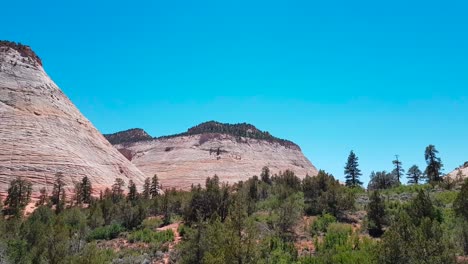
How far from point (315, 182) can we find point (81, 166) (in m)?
38.1

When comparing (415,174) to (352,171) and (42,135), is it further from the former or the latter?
(42,135)

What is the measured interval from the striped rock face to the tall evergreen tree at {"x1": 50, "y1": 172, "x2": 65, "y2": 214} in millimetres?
33810

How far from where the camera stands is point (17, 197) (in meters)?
45.3

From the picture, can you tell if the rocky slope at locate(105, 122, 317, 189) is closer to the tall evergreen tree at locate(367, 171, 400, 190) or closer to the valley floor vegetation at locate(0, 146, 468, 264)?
the tall evergreen tree at locate(367, 171, 400, 190)

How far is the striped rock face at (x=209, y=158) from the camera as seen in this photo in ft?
306

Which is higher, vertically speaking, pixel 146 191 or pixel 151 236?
pixel 146 191

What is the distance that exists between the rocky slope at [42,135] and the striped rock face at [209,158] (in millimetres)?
20278

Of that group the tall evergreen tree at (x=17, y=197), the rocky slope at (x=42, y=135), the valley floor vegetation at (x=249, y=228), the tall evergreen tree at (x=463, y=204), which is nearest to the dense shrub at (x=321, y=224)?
the valley floor vegetation at (x=249, y=228)

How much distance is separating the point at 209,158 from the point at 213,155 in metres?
1.81

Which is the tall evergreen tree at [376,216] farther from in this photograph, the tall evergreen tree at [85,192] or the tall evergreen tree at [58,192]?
the tall evergreen tree at [85,192]

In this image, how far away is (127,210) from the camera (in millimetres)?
41000

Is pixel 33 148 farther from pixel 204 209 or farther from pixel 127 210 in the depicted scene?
pixel 204 209

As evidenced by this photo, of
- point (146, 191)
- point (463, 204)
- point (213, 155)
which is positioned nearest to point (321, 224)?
point (463, 204)

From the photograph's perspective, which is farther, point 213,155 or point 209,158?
point 213,155
